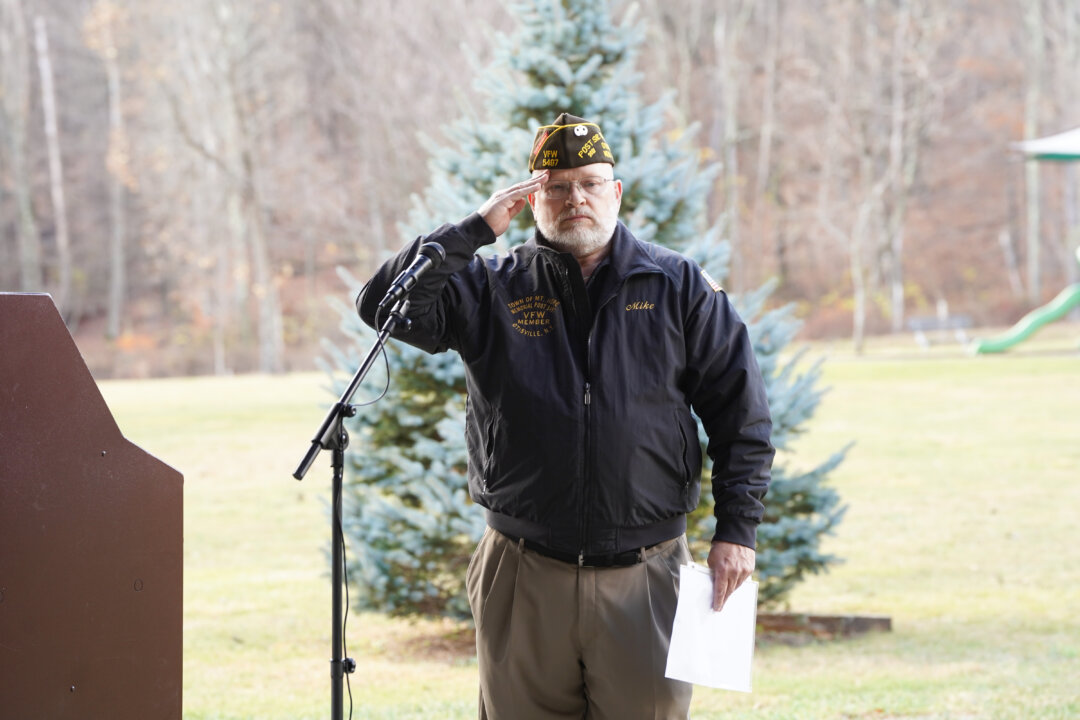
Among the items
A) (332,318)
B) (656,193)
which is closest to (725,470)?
(656,193)

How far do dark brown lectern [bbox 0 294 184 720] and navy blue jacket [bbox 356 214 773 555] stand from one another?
0.74 metres

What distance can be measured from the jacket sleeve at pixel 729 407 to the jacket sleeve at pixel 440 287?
1.85ft

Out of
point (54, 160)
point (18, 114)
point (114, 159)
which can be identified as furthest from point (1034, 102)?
point (54, 160)

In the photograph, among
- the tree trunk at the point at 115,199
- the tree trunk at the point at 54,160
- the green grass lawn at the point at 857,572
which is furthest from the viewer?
the tree trunk at the point at 54,160

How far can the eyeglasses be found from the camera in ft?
10.7

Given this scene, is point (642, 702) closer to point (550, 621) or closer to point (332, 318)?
point (550, 621)

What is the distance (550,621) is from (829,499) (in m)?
4.39

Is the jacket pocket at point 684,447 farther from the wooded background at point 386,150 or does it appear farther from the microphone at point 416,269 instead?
the wooded background at point 386,150

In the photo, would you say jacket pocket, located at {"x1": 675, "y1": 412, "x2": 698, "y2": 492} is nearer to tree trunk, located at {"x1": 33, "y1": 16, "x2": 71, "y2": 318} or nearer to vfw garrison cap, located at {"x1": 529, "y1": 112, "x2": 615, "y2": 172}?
vfw garrison cap, located at {"x1": 529, "y1": 112, "x2": 615, "y2": 172}

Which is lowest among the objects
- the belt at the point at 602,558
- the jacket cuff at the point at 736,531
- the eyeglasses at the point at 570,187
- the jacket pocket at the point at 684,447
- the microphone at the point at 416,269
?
the belt at the point at 602,558

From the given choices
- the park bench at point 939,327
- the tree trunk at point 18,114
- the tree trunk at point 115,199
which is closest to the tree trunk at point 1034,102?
the park bench at point 939,327

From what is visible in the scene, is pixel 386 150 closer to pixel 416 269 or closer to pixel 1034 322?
pixel 1034 322

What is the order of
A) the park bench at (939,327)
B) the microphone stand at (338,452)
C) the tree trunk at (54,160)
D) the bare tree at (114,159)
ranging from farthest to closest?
the tree trunk at (54,160)
the bare tree at (114,159)
the park bench at (939,327)
the microphone stand at (338,452)

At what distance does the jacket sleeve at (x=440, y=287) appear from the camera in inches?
127
